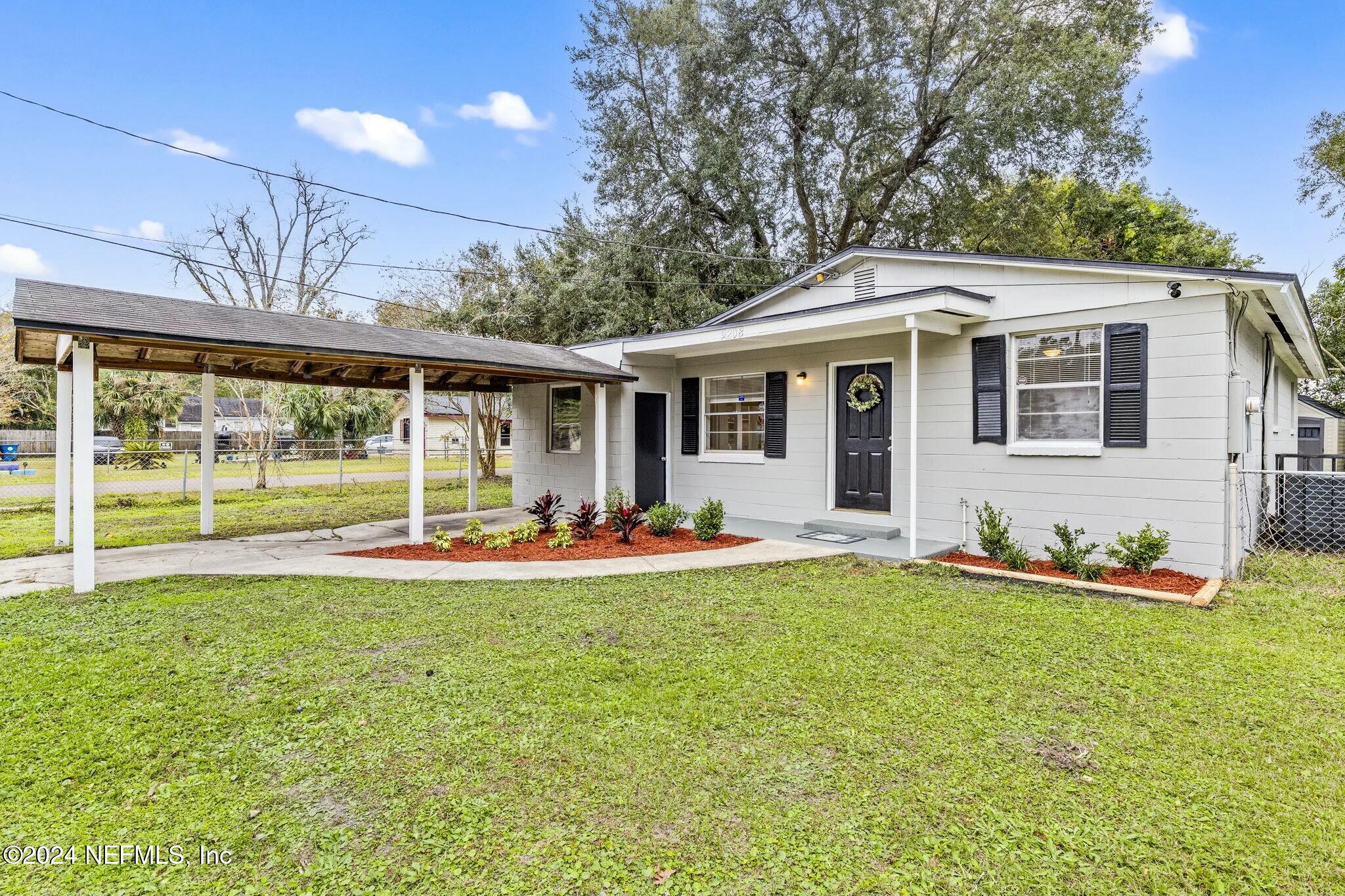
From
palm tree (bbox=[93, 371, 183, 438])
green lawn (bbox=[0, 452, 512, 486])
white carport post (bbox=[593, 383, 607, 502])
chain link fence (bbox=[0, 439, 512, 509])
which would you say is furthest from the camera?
palm tree (bbox=[93, 371, 183, 438])

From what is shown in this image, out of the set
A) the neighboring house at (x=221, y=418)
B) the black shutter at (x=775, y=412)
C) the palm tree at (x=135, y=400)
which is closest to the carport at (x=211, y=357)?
the black shutter at (x=775, y=412)

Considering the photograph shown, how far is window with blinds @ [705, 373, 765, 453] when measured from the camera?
9.08 m

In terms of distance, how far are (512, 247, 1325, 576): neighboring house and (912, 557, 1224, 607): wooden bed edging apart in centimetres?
74

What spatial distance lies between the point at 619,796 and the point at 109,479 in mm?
18652

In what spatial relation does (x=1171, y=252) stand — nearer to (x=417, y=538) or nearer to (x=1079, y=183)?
(x=1079, y=183)

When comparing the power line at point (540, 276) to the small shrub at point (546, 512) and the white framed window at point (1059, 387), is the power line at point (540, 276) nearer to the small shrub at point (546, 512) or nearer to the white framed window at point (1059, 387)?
the white framed window at point (1059, 387)

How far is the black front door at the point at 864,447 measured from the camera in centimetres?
773

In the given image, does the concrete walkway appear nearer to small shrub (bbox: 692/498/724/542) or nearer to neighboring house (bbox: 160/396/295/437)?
small shrub (bbox: 692/498/724/542)

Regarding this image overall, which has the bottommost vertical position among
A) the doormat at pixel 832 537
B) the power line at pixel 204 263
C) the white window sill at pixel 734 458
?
the doormat at pixel 832 537

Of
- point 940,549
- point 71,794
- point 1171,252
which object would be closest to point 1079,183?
point 1171,252

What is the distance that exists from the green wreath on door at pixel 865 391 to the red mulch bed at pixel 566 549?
2137 mm

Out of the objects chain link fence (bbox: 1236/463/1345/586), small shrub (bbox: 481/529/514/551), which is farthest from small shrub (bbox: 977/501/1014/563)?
small shrub (bbox: 481/529/514/551)

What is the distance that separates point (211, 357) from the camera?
7.40 m

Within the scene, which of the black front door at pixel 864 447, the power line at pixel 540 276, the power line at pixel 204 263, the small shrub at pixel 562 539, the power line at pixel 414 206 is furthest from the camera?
the power line at pixel 204 263
